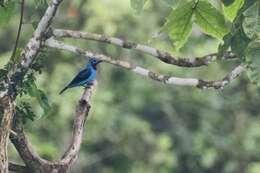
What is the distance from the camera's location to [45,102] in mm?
3938

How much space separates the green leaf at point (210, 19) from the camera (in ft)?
10.3

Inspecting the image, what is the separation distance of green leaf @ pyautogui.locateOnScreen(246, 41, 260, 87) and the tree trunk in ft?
3.57

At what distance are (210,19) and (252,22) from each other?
0.83 feet

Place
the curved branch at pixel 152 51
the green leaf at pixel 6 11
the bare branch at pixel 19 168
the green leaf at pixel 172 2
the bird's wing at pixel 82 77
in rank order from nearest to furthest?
the green leaf at pixel 172 2 < the curved branch at pixel 152 51 < the green leaf at pixel 6 11 < the bare branch at pixel 19 168 < the bird's wing at pixel 82 77

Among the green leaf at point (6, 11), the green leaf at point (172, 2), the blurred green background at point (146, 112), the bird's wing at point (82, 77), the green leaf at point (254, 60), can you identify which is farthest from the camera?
the blurred green background at point (146, 112)

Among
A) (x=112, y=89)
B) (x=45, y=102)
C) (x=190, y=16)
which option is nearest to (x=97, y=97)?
(x=112, y=89)

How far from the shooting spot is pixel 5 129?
11.7ft

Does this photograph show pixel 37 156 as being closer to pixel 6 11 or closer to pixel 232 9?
pixel 6 11

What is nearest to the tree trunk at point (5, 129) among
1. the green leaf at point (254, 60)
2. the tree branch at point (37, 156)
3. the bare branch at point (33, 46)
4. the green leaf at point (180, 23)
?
the bare branch at point (33, 46)

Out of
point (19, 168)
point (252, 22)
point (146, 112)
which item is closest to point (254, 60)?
point (252, 22)

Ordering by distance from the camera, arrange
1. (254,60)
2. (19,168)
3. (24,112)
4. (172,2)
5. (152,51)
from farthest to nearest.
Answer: (24,112)
(19,168)
(152,51)
(172,2)
(254,60)

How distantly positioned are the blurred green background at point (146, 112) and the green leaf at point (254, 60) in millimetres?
8113

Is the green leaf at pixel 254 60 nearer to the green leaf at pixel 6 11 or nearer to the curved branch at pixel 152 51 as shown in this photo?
the curved branch at pixel 152 51

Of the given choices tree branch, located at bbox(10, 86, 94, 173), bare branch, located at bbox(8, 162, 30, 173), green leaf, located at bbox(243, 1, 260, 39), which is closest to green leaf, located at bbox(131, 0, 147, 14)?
green leaf, located at bbox(243, 1, 260, 39)
